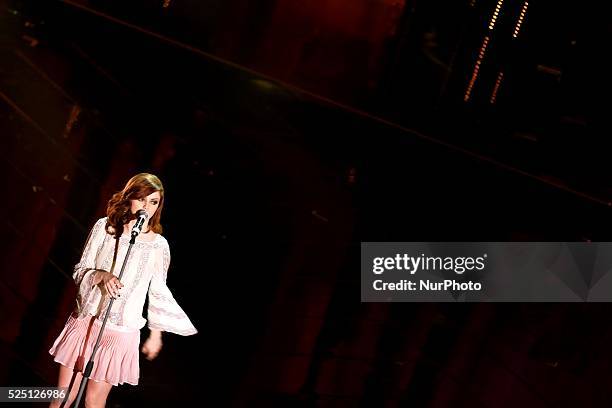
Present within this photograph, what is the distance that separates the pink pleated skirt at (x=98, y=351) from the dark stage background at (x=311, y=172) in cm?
79

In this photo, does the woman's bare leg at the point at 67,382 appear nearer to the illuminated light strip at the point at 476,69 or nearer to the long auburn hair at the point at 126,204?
the long auburn hair at the point at 126,204

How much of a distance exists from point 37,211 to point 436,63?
270 inches

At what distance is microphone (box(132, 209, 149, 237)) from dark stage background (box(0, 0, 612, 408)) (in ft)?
4.35

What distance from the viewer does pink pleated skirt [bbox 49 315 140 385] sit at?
3170mm

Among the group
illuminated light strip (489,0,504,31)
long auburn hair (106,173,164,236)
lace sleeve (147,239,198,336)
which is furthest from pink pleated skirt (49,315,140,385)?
illuminated light strip (489,0,504,31)

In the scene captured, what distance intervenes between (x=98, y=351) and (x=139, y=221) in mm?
608

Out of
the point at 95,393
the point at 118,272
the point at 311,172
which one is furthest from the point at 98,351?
the point at 311,172

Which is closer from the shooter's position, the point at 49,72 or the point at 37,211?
the point at 37,211

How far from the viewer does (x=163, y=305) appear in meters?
3.38

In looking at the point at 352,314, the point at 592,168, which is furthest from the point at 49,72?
the point at 592,168

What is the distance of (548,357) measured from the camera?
593 centimetres

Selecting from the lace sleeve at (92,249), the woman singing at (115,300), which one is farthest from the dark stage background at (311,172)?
the lace sleeve at (92,249)

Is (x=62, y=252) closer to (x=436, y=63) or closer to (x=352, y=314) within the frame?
(x=352, y=314)

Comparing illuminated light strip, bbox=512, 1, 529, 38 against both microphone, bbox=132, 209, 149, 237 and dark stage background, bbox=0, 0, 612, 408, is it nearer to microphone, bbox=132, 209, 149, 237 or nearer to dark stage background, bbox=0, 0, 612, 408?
dark stage background, bbox=0, 0, 612, 408
